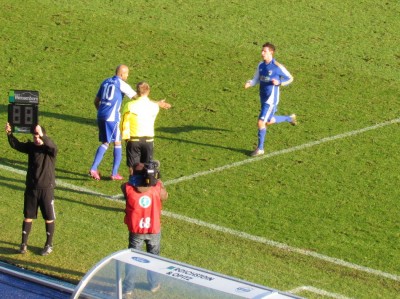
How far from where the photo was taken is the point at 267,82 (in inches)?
690

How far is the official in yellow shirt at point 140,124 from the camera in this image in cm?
1531

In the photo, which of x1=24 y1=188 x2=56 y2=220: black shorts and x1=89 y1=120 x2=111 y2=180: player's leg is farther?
x1=89 y1=120 x2=111 y2=180: player's leg

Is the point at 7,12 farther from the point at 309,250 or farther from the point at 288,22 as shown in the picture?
the point at 309,250

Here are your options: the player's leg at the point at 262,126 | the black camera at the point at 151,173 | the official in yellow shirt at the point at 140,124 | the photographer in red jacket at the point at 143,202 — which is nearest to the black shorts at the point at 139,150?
the official in yellow shirt at the point at 140,124

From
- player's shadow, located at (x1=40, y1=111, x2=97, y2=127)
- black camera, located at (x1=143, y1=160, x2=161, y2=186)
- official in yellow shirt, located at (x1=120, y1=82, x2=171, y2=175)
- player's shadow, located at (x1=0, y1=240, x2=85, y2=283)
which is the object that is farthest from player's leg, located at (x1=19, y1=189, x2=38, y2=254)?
player's shadow, located at (x1=40, y1=111, x2=97, y2=127)

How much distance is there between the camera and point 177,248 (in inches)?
548

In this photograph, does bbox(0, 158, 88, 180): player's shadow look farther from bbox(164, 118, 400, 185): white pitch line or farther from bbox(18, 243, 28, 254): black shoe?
bbox(18, 243, 28, 254): black shoe

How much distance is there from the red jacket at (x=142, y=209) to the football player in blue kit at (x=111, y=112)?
418 centimetres

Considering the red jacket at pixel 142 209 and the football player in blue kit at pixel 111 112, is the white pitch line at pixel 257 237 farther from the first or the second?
the red jacket at pixel 142 209

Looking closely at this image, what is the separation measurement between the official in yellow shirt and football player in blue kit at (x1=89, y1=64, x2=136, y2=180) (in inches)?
27.9

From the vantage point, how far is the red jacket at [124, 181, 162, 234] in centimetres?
1207

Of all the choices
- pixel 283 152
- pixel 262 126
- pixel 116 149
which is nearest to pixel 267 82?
pixel 262 126

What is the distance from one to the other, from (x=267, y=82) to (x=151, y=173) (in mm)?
5988

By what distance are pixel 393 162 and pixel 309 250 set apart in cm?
406
